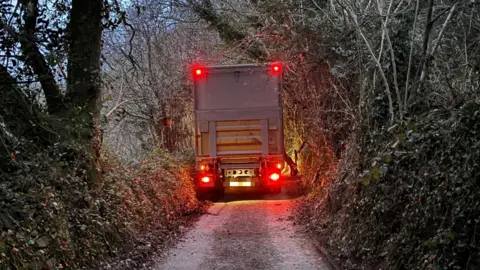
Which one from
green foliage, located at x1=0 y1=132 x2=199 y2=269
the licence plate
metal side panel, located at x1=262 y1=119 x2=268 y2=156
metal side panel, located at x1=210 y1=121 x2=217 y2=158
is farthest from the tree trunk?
the licence plate

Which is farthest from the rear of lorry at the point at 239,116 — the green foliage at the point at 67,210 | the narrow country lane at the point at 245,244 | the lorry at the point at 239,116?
the green foliage at the point at 67,210

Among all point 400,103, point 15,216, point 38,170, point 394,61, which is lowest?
point 15,216

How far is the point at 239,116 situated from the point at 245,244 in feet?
19.0

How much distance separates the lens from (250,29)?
14.8 metres

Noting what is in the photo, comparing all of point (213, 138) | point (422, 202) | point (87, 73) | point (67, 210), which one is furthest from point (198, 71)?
point (422, 202)

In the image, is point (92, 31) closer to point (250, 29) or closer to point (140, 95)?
point (250, 29)

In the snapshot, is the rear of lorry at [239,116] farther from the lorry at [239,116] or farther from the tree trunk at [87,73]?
the tree trunk at [87,73]

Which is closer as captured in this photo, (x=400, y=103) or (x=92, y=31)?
(x=400, y=103)

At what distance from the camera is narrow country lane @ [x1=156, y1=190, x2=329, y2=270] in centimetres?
741

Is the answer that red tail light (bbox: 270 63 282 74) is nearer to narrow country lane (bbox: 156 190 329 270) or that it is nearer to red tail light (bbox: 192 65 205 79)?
A: red tail light (bbox: 192 65 205 79)

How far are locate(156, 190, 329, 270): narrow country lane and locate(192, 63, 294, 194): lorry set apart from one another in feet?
5.90

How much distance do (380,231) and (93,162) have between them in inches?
179

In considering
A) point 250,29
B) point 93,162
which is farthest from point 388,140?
point 250,29

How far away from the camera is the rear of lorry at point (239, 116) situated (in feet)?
46.0
